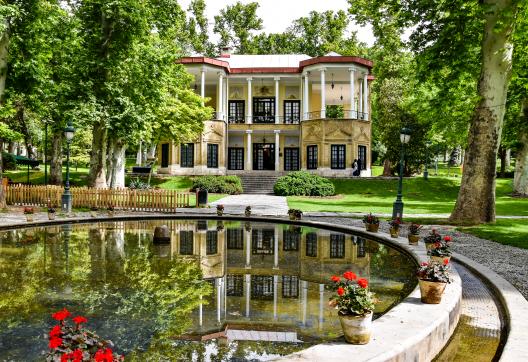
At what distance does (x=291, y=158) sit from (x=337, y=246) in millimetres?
29343

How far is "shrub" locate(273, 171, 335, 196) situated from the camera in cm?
3275

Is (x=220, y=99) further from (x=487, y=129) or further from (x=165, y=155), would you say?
(x=487, y=129)

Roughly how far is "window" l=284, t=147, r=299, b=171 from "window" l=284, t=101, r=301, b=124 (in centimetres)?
267

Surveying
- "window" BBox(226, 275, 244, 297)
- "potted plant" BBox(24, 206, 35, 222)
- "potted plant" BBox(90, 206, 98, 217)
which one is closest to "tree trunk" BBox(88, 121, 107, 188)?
"potted plant" BBox(90, 206, 98, 217)

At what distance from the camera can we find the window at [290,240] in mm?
13820

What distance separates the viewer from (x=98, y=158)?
86.5 ft

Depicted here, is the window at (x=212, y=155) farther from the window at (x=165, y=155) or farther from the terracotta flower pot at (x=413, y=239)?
the terracotta flower pot at (x=413, y=239)

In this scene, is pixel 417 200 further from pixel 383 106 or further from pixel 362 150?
pixel 383 106

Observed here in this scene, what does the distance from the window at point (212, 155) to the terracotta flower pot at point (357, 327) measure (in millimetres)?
35178

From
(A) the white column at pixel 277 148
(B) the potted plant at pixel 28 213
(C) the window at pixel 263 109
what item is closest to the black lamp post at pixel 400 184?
(B) the potted plant at pixel 28 213

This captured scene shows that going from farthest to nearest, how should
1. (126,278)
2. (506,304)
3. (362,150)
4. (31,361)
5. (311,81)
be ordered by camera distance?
(311,81)
(362,150)
(126,278)
(506,304)
(31,361)

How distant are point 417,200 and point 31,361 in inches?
1174

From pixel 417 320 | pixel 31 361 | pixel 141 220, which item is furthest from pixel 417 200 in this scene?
pixel 31 361

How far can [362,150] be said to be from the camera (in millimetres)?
38375
